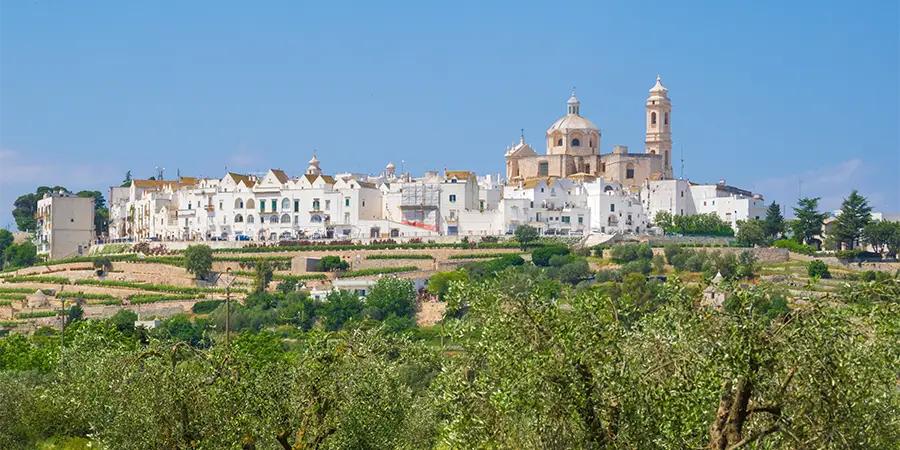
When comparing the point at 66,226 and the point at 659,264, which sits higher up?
the point at 66,226

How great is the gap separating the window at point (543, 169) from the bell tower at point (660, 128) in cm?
687

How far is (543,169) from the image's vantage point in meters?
91.4

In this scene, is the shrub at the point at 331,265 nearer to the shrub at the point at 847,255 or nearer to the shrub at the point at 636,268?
the shrub at the point at 636,268

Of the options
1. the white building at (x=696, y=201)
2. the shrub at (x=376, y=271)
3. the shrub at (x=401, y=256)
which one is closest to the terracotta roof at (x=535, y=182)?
the white building at (x=696, y=201)

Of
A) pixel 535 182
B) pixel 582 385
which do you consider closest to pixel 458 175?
pixel 535 182

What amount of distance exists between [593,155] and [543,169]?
343cm

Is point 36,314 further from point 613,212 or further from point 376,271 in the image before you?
point 613,212

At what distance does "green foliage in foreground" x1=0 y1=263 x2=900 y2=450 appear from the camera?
16578 mm

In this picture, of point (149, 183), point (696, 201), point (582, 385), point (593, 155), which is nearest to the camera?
point (582, 385)

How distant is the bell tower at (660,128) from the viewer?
300 feet

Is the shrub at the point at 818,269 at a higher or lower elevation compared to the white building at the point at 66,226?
lower

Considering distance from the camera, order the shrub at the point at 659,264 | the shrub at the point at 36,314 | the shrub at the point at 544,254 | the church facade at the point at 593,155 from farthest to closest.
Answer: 1. the church facade at the point at 593,155
2. the shrub at the point at 544,254
3. the shrub at the point at 659,264
4. the shrub at the point at 36,314

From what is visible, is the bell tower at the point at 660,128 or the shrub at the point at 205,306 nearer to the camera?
the shrub at the point at 205,306

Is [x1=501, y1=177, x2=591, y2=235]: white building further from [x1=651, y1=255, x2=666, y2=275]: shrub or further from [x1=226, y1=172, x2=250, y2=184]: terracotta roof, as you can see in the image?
[x1=226, y1=172, x2=250, y2=184]: terracotta roof
